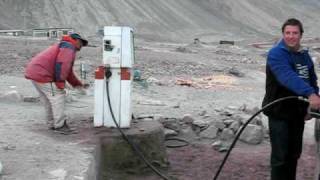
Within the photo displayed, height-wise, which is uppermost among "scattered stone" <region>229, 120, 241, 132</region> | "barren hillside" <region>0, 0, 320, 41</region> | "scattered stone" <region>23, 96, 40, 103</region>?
"barren hillside" <region>0, 0, 320, 41</region>

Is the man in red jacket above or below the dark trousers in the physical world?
above

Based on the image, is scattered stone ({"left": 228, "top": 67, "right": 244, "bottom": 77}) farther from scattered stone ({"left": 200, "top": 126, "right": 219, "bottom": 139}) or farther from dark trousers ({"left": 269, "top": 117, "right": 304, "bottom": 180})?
dark trousers ({"left": 269, "top": 117, "right": 304, "bottom": 180})

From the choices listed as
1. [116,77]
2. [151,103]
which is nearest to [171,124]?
[116,77]

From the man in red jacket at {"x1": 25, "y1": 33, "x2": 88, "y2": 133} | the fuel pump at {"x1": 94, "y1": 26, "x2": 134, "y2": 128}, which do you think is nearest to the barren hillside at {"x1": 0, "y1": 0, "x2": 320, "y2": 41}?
the man in red jacket at {"x1": 25, "y1": 33, "x2": 88, "y2": 133}

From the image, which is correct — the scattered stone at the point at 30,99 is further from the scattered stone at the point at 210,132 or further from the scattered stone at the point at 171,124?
the scattered stone at the point at 210,132

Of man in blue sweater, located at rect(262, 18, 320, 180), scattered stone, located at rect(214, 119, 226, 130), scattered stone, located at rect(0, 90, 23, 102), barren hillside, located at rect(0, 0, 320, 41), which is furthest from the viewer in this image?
barren hillside, located at rect(0, 0, 320, 41)

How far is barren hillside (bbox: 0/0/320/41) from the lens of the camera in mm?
46938

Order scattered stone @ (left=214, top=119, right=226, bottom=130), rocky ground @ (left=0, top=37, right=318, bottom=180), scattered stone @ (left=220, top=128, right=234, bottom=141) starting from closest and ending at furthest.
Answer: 1. rocky ground @ (left=0, top=37, right=318, bottom=180)
2. scattered stone @ (left=220, top=128, right=234, bottom=141)
3. scattered stone @ (left=214, top=119, right=226, bottom=130)

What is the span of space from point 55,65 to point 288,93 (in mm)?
3489

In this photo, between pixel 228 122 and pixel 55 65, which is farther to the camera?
pixel 228 122

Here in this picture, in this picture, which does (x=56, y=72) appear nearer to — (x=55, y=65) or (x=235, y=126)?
(x=55, y=65)

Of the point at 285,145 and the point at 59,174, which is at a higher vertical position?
the point at 285,145

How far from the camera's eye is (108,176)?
25.4 ft

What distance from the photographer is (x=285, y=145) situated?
18.6 ft
